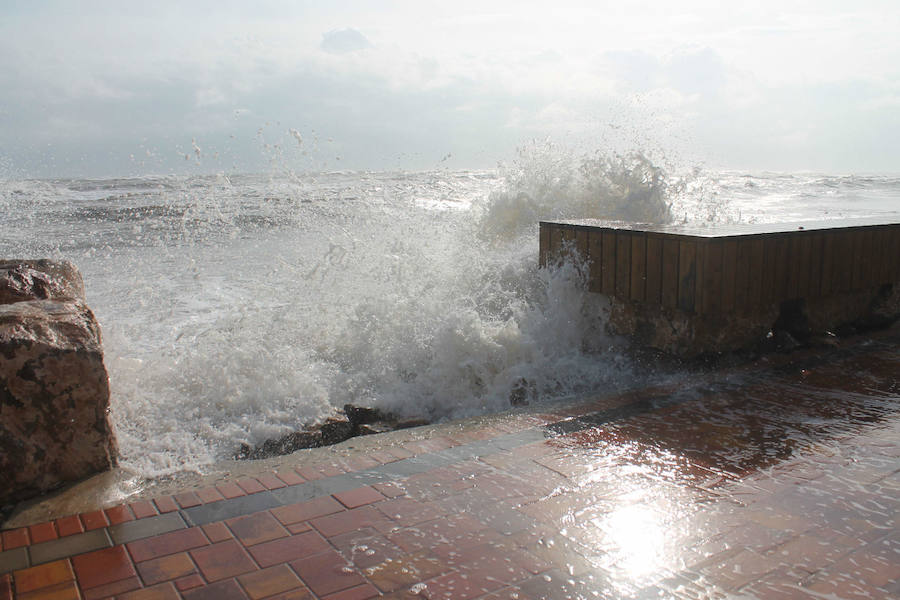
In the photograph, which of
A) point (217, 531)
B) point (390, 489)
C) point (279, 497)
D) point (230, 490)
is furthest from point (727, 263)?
point (217, 531)

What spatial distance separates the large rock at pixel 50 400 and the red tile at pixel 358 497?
1.13 metres

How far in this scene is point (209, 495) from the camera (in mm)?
2697

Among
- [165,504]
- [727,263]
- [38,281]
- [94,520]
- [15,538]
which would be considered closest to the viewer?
[15,538]

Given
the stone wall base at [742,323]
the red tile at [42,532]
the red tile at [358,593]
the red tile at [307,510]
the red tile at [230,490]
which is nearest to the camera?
the red tile at [358,593]

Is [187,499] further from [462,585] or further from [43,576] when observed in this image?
[462,585]

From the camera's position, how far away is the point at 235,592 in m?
2.01

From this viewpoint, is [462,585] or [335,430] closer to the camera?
[462,585]

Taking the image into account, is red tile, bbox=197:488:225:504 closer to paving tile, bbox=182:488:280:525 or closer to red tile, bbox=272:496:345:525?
paving tile, bbox=182:488:280:525

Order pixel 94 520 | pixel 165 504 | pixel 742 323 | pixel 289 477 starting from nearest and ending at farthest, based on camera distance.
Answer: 1. pixel 94 520
2. pixel 165 504
3. pixel 289 477
4. pixel 742 323

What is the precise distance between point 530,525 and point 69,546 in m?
1.63

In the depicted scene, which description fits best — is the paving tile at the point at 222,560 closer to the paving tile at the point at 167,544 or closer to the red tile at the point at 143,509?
the paving tile at the point at 167,544

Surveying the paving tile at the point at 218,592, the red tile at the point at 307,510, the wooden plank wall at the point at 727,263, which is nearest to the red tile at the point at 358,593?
the paving tile at the point at 218,592

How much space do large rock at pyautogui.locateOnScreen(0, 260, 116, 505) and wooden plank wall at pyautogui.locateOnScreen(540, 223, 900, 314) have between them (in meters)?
3.43

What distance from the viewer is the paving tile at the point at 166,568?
6.87 ft
